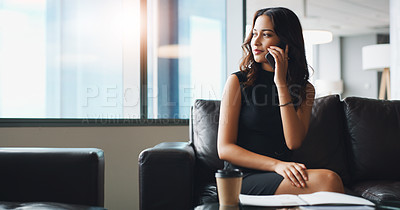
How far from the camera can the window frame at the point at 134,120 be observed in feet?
8.80

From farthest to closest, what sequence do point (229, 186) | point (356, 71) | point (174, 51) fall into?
point (356, 71) → point (174, 51) → point (229, 186)

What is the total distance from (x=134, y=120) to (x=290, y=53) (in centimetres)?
161

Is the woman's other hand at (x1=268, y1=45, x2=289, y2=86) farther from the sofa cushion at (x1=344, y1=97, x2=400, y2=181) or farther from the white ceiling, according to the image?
the white ceiling

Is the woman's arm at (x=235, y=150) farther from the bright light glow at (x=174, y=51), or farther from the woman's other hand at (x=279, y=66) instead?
the bright light glow at (x=174, y=51)

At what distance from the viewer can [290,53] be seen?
6.03ft

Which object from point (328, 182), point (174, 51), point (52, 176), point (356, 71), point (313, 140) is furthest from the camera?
point (356, 71)

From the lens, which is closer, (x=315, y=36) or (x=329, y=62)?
(x=315, y=36)

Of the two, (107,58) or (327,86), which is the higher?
(327,86)

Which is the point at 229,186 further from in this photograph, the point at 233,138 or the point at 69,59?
the point at 69,59

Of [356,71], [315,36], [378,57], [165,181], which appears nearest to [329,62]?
[356,71]

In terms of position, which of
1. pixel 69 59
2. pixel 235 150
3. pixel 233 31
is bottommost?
pixel 235 150

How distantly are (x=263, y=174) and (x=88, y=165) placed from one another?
28.3 inches

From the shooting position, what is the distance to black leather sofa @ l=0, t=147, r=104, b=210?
5.26ft

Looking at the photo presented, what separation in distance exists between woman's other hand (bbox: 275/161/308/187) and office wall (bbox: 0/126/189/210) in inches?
67.7
